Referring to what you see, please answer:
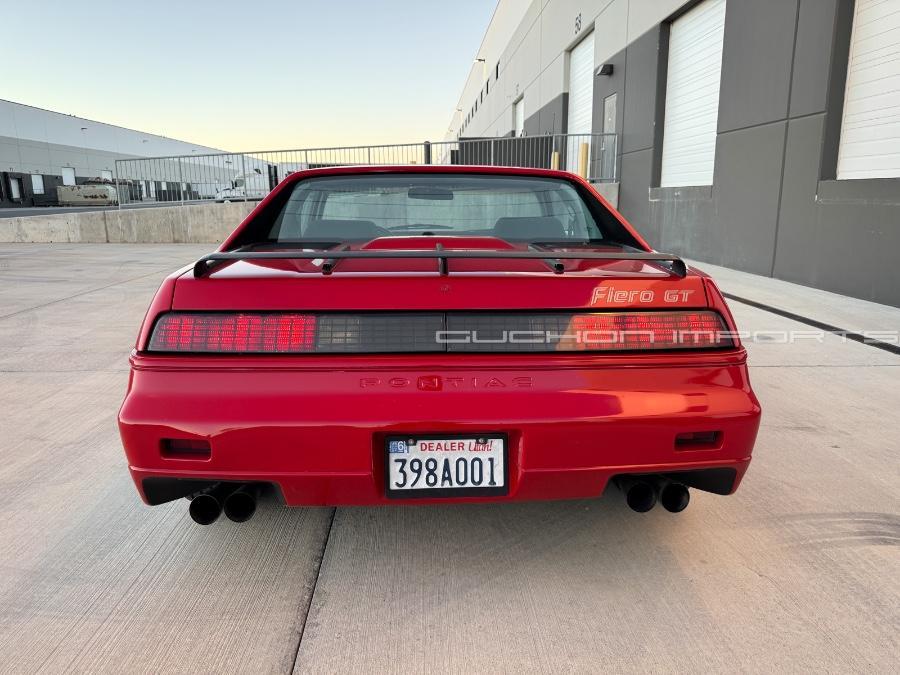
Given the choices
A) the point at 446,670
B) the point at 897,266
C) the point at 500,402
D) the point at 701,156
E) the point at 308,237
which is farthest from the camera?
the point at 701,156

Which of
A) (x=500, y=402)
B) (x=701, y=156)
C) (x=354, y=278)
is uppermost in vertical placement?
(x=701, y=156)

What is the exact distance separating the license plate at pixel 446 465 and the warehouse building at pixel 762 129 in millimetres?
6247

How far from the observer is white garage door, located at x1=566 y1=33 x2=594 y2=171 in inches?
651

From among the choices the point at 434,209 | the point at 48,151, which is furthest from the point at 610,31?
the point at 48,151

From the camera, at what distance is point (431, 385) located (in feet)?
5.79

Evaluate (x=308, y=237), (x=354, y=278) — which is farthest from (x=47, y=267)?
(x=354, y=278)

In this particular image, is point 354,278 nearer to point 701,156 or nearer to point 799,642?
point 799,642

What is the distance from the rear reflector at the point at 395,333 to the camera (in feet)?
5.95

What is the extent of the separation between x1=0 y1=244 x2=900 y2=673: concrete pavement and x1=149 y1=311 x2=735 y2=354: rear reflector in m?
0.74

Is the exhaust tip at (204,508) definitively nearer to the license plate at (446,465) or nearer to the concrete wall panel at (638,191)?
the license plate at (446,465)

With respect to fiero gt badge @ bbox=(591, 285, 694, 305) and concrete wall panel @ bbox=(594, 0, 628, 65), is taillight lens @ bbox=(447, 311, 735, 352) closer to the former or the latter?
fiero gt badge @ bbox=(591, 285, 694, 305)

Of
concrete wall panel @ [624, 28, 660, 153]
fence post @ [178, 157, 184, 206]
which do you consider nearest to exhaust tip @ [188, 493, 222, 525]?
concrete wall panel @ [624, 28, 660, 153]

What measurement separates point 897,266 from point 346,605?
261 inches

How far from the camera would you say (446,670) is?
5.24ft
